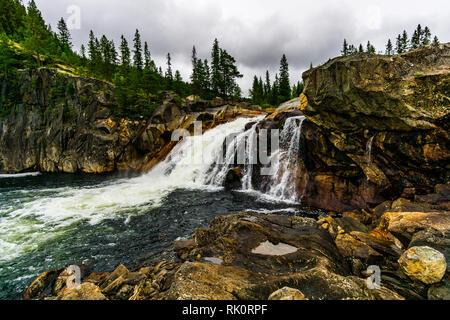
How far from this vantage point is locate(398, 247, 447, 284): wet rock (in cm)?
441

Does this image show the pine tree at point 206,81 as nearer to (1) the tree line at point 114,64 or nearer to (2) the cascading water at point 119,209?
(1) the tree line at point 114,64

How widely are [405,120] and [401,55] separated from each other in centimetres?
349

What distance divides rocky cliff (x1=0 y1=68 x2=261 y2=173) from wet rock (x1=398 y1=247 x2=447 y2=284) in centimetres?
2887

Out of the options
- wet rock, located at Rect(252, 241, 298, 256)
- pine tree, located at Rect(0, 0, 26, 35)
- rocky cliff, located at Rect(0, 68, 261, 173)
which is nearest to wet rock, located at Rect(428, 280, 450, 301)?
wet rock, located at Rect(252, 241, 298, 256)

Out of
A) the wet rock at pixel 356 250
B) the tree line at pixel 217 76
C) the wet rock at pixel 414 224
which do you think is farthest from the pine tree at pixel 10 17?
the wet rock at pixel 414 224

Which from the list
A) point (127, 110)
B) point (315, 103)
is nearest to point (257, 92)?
point (127, 110)

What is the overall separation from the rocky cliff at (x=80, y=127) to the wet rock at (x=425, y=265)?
1137 inches

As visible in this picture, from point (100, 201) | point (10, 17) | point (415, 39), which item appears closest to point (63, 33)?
point (10, 17)

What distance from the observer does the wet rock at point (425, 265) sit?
173 inches

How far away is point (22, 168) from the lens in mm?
34375

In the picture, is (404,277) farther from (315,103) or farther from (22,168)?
(22,168)

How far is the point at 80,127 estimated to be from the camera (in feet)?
108

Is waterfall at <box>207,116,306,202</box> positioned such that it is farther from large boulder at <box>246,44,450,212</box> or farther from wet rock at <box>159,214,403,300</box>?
wet rock at <box>159,214,403,300</box>

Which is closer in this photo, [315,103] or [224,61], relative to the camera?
[315,103]
